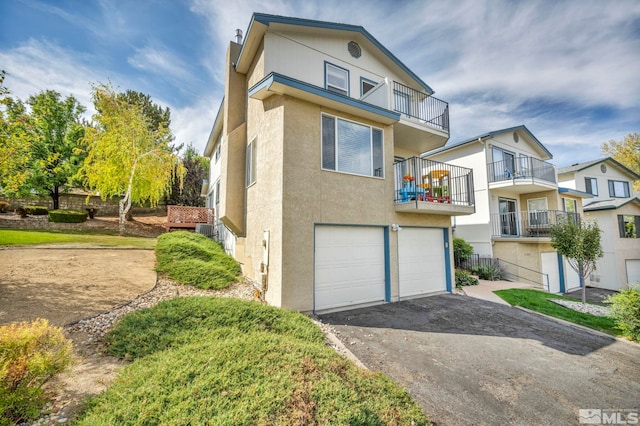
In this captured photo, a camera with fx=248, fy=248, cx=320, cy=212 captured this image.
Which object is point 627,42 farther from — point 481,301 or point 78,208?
point 78,208

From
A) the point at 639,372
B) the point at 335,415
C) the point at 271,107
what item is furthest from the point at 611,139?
the point at 335,415

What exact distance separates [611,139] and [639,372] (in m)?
37.0

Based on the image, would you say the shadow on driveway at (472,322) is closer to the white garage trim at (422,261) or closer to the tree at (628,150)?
the white garage trim at (422,261)

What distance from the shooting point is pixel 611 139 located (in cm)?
2778

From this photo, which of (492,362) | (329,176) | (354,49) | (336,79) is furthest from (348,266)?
(354,49)

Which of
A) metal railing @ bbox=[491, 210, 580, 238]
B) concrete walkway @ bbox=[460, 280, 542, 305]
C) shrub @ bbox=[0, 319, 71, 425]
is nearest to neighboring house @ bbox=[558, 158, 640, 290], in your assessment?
metal railing @ bbox=[491, 210, 580, 238]

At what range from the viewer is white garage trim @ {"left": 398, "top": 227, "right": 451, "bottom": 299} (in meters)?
8.70

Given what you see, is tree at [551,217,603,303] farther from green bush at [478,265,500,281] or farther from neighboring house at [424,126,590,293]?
green bush at [478,265,500,281]

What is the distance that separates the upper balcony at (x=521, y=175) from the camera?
48.2ft

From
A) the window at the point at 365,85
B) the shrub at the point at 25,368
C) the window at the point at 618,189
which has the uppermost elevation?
the window at the point at 365,85

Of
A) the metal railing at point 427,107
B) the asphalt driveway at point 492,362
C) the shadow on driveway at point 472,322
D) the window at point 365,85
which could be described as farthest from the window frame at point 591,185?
the window at point 365,85

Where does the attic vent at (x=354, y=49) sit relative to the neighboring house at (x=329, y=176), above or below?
above

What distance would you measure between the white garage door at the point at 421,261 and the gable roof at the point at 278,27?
24.8 ft

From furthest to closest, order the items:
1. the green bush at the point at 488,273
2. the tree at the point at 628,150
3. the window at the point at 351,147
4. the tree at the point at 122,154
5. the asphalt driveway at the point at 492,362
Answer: the tree at the point at 628,150 < the tree at the point at 122,154 < the green bush at the point at 488,273 < the window at the point at 351,147 < the asphalt driveway at the point at 492,362
